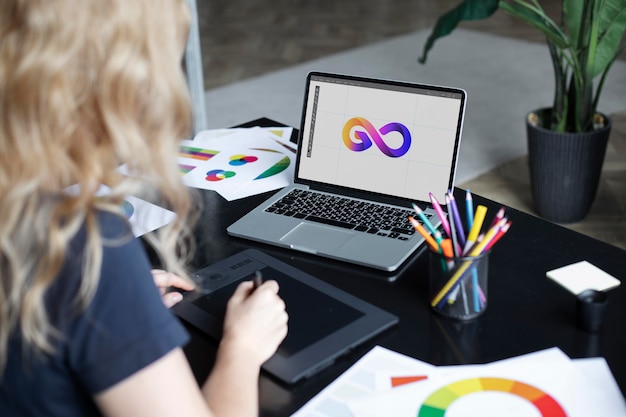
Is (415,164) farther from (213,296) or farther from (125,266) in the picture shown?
(125,266)

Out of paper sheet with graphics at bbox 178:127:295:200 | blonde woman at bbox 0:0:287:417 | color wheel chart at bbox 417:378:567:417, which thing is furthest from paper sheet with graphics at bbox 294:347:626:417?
paper sheet with graphics at bbox 178:127:295:200

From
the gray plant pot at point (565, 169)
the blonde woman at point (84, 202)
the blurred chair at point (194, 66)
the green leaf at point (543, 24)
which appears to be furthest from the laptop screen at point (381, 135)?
→ the blurred chair at point (194, 66)

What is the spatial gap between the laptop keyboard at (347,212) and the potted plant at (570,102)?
1287mm

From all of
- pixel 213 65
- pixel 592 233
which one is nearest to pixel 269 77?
pixel 213 65

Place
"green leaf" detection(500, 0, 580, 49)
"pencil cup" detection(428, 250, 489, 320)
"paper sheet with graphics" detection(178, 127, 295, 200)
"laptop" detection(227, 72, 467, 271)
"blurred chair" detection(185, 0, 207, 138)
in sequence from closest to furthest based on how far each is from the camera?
"pencil cup" detection(428, 250, 489, 320) < "laptop" detection(227, 72, 467, 271) < "paper sheet with graphics" detection(178, 127, 295, 200) < "green leaf" detection(500, 0, 580, 49) < "blurred chair" detection(185, 0, 207, 138)

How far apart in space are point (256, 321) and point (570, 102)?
1.97 meters

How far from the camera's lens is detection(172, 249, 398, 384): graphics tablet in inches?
37.5

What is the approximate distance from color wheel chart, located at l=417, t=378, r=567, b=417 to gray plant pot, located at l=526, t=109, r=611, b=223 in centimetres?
180

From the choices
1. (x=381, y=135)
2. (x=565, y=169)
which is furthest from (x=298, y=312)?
Answer: (x=565, y=169)

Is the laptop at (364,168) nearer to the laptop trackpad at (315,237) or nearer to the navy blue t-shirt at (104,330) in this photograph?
the laptop trackpad at (315,237)

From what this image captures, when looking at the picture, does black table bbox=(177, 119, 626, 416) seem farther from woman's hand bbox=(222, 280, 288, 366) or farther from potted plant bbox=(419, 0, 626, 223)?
potted plant bbox=(419, 0, 626, 223)

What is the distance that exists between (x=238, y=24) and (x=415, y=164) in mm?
4396

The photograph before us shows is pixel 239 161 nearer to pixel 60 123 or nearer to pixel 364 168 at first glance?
pixel 364 168

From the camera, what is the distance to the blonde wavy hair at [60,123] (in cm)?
70
